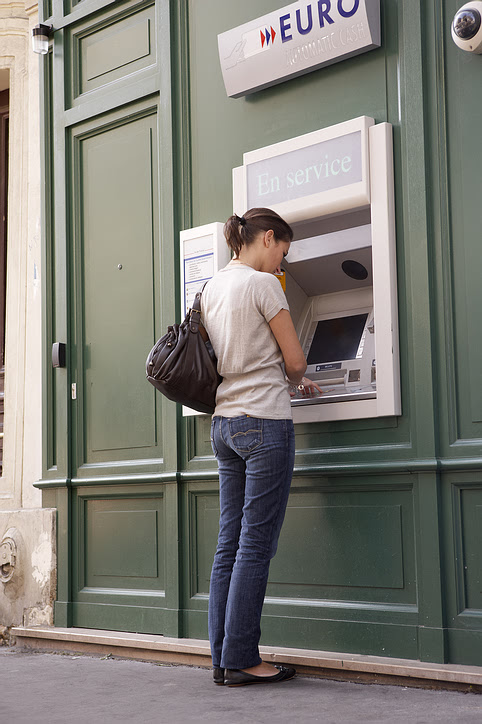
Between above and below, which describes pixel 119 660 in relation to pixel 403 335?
below

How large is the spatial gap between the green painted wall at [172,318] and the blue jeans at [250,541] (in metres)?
0.45

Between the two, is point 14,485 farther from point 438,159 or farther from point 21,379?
point 438,159

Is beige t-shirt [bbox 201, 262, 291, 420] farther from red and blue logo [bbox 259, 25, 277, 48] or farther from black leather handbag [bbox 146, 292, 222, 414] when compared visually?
red and blue logo [bbox 259, 25, 277, 48]

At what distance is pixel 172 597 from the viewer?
471 cm

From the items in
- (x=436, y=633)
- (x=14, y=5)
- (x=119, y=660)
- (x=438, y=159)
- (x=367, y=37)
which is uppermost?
(x=14, y=5)

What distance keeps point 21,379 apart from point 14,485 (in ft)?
2.18

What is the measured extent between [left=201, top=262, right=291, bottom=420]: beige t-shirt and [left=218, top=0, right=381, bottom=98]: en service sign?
43.5 inches

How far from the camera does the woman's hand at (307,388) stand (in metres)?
4.12

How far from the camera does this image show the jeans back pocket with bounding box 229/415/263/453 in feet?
12.0

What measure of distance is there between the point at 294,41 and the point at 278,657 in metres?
2.69

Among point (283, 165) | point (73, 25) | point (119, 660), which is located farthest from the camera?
point (73, 25)

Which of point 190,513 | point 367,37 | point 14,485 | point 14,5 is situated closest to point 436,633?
point 190,513

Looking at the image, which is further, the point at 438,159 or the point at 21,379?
the point at 21,379

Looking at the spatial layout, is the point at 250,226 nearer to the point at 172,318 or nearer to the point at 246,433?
the point at 246,433
